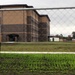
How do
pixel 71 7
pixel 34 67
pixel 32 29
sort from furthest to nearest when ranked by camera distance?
pixel 32 29 → pixel 34 67 → pixel 71 7

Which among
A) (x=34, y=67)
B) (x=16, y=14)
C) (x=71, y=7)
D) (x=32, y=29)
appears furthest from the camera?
(x=32, y=29)

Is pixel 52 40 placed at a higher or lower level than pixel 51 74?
higher

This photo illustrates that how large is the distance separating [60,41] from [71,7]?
3.93 ft

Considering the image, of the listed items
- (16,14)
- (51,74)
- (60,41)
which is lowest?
(51,74)

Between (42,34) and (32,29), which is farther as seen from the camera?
(32,29)

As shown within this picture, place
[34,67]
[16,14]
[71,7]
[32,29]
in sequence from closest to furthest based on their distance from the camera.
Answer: [71,7], [16,14], [34,67], [32,29]

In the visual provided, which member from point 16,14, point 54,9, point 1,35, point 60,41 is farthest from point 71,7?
point 1,35

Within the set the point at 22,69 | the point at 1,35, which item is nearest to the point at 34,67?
the point at 22,69

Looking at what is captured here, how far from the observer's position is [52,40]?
6.97 meters

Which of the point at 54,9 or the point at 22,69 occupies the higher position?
the point at 54,9

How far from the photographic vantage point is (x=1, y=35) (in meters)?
7.36

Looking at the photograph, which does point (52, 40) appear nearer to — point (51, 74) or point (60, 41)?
point (60, 41)

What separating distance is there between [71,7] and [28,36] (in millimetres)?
1947

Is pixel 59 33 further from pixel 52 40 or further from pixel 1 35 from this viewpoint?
pixel 1 35
